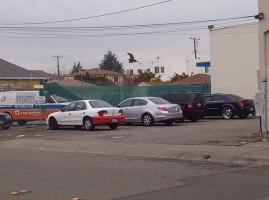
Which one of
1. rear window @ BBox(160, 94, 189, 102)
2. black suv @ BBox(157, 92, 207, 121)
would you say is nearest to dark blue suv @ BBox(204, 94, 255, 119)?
black suv @ BBox(157, 92, 207, 121)

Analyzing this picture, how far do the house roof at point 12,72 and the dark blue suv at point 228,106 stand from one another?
77.1 ft

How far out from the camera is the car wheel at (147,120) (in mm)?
23547

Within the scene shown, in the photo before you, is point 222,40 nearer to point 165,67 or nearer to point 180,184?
point 180,184

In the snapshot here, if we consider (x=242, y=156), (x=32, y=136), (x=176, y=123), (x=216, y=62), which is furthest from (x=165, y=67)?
(x=242, y=156)

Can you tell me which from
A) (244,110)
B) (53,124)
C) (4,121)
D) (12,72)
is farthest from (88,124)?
(12,72)

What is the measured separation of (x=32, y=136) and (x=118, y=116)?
406 cm

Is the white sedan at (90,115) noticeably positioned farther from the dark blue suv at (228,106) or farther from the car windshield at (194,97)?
the dark blue suv at (228,106)

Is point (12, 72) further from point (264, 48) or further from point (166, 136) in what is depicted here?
point (264, 48)

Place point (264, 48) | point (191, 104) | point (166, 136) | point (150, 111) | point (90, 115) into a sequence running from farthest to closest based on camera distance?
1. point (191, 104)
2. point (150, 111)
3. point (90, 115)
4. point (166, 136)
5. point (264, 48)

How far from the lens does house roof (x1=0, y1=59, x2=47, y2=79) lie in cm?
4727

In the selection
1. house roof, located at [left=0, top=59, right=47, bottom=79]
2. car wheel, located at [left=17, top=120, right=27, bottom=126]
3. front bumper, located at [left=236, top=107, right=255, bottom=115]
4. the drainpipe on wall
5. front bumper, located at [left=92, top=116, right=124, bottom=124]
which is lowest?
car wheel, located at [left=17, top=120, right=27, bottom=126]

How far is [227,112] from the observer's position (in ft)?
91.5

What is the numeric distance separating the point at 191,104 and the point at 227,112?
9.50 ft

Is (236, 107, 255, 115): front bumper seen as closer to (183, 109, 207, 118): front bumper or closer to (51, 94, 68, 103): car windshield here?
(183, 109, 207, 118): front bumper
